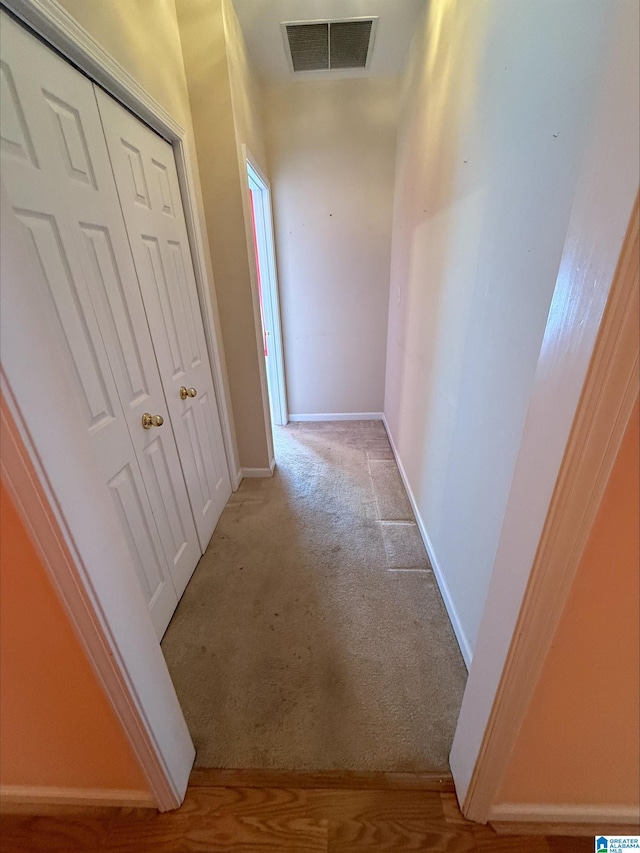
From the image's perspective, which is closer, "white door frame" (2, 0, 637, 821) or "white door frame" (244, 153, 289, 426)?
"white door frame" (2, 0, 637, 821)

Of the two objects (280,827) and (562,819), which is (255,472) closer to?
(280,827)

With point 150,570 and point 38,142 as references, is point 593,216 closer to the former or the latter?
point 38,142

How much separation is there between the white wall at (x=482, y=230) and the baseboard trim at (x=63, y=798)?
1.18 metres

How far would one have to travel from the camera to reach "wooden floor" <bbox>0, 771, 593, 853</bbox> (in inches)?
36.5

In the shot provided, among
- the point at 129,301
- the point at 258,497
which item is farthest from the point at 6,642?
the point at 258,497

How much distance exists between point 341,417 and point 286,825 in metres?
2.91

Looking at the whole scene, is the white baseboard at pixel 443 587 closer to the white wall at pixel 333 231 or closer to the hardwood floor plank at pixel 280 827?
the hardwood floor plank at pixel 280 827

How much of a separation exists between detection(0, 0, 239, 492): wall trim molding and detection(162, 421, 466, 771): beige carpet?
808mm

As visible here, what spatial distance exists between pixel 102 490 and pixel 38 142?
37.0 inches

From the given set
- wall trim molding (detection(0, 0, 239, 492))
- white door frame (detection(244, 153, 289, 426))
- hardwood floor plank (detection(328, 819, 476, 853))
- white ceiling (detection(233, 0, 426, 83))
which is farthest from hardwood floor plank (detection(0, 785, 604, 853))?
white ceiling (detection(233, 0, 426, 83))

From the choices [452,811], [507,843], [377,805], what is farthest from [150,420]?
[507,843]

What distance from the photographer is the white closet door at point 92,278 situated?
86 cm

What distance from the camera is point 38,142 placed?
35.4 inches

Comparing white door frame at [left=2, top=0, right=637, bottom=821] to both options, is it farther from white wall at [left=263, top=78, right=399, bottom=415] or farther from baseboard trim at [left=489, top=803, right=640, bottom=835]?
white wall at [left=263, top=78, right=399, bottom=415]
